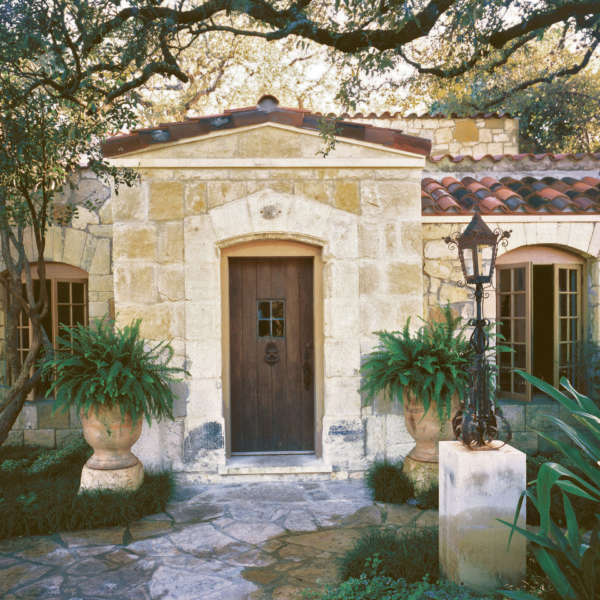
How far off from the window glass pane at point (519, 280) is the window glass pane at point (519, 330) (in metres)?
0.38

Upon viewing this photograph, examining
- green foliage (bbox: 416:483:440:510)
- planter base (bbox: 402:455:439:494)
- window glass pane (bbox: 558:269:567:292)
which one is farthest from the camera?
window glass pane (bbox: 558:269:567:292)

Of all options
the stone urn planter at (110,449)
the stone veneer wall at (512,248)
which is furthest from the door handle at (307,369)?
the stone urn planter at (110,449)

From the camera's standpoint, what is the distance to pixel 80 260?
7000mm

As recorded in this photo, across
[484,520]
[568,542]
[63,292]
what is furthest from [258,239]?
[568,542]

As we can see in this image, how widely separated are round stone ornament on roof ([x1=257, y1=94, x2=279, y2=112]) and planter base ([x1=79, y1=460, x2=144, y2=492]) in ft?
12.6

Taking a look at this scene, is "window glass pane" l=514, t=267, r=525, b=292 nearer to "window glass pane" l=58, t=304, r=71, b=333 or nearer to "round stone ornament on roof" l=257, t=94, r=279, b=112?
"round stone ornament on roof" l=257, t=94, r=279, b=112

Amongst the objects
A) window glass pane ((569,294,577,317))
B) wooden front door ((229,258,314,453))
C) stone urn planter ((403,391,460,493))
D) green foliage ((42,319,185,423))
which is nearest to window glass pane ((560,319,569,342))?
window glass pane ((569,294,577,317))

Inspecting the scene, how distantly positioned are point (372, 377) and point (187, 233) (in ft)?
7.88

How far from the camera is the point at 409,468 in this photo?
5.25 metres

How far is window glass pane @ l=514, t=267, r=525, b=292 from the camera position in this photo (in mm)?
Answer: 6289

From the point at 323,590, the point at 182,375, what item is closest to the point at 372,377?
the point at 182,375

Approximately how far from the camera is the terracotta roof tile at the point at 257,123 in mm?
5480

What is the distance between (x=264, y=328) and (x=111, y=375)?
6.32 ft

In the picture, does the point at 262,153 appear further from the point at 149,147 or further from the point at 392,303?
the point at 392,303
